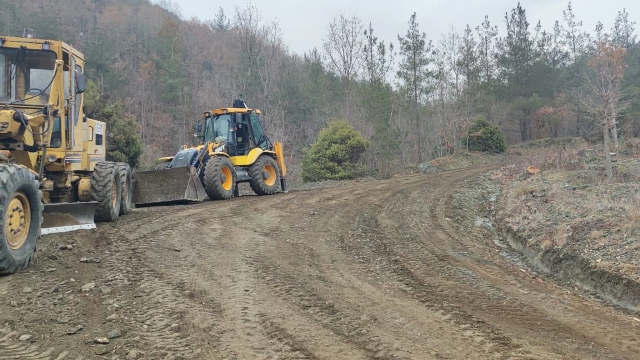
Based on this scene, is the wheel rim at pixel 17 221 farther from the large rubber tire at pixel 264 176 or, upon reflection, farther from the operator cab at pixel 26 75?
the large rubber tire at pixel 264 176

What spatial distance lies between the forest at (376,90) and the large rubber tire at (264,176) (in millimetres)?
8538

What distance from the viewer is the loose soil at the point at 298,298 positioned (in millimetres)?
3637

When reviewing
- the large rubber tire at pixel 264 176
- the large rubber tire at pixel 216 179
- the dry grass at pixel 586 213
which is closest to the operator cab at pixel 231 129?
the large rubber tire at pixel 264 176

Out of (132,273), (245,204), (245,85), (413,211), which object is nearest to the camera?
(132,273)

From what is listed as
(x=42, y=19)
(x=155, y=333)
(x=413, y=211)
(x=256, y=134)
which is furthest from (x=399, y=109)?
(x=42, y=19)

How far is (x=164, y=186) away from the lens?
12125mm

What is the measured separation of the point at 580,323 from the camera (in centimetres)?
431

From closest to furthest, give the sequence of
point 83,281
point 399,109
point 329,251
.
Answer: point 83,281 → point 329,251 → point 399,109

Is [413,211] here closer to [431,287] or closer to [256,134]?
[431,287]

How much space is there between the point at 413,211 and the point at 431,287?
5443mm

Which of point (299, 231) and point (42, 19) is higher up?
point (42, 19)

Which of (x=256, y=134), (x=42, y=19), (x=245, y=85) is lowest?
(x=256, y=134)

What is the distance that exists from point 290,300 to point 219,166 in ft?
29.2

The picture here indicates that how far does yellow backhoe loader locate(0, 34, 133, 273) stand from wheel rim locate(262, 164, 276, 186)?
7.34m
